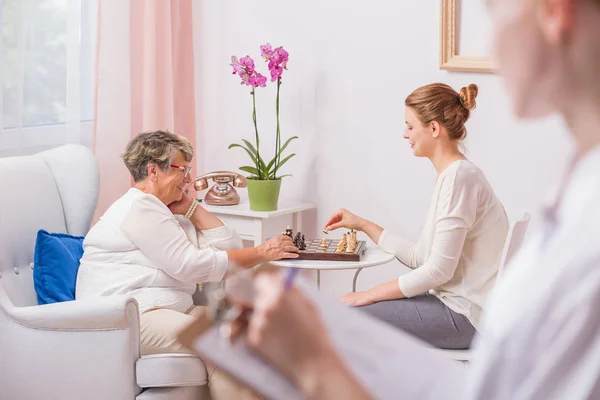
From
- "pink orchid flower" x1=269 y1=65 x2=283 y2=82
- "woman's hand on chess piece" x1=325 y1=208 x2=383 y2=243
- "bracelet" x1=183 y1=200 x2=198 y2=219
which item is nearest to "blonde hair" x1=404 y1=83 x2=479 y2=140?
"woman's hand on chess piece" x1=325 y1=208 x2=383 y2=243

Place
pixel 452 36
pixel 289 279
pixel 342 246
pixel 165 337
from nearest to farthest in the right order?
pixel 289 279, pixel 165 337, pixel 342 246, pixel 452 36

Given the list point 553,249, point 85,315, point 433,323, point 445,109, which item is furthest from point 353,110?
point 553,249

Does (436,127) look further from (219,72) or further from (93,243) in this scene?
(219,72)

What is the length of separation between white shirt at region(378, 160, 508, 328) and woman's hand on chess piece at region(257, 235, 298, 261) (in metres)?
0.45

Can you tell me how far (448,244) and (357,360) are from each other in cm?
178

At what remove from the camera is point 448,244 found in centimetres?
238

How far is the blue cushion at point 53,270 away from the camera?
8.76 ft

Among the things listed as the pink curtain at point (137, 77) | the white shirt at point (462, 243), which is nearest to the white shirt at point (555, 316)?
the white shirt at point (462, 243)

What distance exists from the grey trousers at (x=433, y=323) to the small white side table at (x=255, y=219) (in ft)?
3.37

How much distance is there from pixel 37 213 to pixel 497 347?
2.48 m

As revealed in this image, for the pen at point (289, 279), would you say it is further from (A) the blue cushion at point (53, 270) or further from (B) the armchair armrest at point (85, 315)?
(A) the blue cushion at point (53, 270)

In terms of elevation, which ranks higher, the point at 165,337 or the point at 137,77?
the point at 137,77

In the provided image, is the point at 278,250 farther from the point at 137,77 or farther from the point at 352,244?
the point at 137,77

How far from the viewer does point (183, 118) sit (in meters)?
3.92
